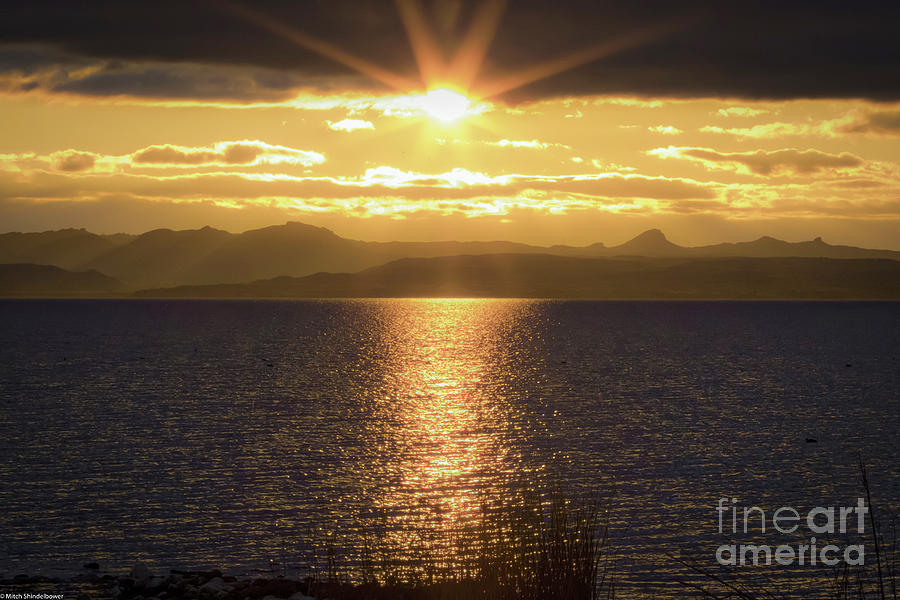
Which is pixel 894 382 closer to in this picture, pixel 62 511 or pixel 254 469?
pixel 254 469

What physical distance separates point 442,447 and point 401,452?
282 centimetres

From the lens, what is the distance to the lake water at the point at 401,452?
31.4 m

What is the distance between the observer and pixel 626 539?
3170 cm

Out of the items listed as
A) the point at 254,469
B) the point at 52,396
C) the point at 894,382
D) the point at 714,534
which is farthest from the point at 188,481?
the point at 894,382

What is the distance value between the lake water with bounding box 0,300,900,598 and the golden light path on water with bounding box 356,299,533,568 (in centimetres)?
23

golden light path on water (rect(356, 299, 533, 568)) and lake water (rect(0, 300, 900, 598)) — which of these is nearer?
lake water (rect(0, 300, 900, 598))

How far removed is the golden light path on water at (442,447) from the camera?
33.3 m

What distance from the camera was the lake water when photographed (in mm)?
31391

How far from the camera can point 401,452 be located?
48844 mm

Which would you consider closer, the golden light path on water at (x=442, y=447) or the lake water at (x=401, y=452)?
the lake water at (x=401, y=452)

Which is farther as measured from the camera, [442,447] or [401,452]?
[442,447]

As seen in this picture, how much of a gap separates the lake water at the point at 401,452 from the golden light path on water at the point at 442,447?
0.23 meters

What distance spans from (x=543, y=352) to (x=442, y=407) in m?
66.9

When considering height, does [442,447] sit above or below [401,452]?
above
